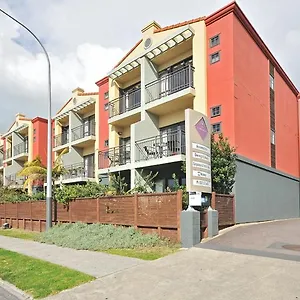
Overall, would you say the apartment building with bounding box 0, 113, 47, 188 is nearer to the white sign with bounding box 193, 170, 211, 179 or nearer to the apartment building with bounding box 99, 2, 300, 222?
the apartment building with bounding box 99, 2, 300, 222

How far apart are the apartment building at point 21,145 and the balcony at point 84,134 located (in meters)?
7.13

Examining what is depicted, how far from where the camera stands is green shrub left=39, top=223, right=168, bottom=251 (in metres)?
12.1

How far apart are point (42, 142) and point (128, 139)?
15420 mm

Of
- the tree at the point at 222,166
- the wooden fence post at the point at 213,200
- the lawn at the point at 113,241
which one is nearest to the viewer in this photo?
the lawn at the point at 113,241

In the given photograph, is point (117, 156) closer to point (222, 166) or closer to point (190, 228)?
point (222, 166)

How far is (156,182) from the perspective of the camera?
19.8m

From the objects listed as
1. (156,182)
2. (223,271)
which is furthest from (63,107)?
(223,271)

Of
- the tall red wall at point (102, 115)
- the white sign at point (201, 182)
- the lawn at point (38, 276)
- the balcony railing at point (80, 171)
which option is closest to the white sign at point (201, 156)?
the white sign at point (201, 182)

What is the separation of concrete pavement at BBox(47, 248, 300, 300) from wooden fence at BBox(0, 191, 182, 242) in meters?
2.92

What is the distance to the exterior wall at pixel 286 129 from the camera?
2266 centimetres

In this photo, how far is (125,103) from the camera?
23281 millimetres

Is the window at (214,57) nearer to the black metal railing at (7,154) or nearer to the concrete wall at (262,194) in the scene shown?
the concrete wall at (262,194)

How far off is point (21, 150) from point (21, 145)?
644 millimetres

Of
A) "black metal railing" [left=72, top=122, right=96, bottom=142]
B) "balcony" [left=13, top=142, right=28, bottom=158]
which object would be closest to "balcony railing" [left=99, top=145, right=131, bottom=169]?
"black metal railing" [left=72, top=122, right=96, bottom=142]
